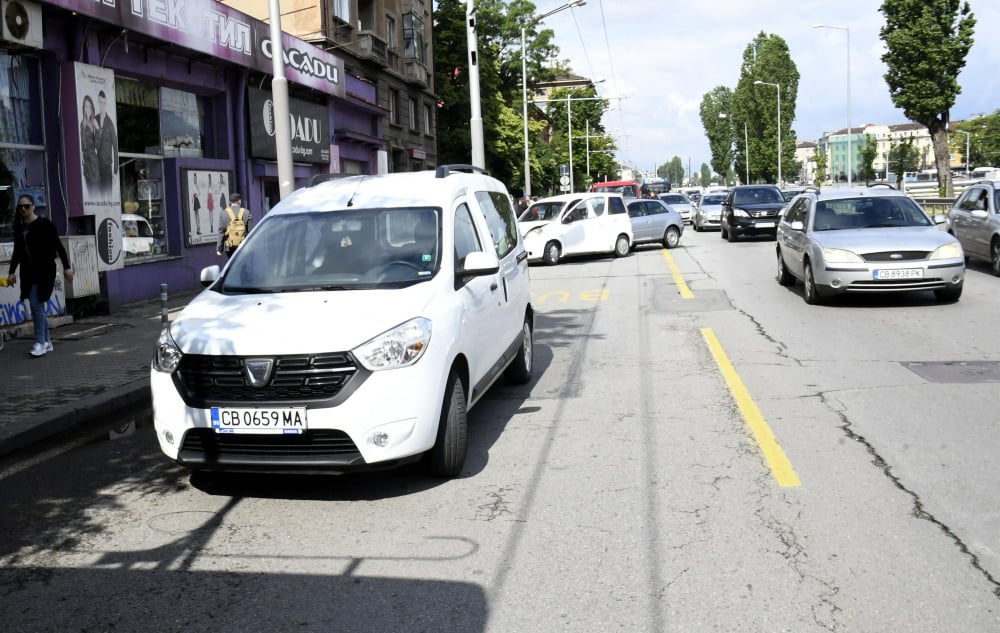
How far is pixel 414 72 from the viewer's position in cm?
3666

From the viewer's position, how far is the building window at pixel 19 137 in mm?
12969

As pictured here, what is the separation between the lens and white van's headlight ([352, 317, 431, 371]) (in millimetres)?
5055

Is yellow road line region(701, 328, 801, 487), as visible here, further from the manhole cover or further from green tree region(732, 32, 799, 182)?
green tree region(732, 32, 799, 182)

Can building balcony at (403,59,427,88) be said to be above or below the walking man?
above

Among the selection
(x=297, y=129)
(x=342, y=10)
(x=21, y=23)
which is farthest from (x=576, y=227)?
(x=21, y=23)

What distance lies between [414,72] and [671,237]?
46.3ft

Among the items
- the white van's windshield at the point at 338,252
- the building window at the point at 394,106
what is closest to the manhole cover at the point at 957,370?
the white van's windshield at the point at 338,252

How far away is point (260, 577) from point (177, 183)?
1484 centimetres

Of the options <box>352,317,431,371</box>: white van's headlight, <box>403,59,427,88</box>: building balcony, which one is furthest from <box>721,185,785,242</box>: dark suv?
<box>352,317,431,371</box>: white van's headlight

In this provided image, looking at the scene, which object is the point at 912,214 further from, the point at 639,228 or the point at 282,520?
the point at 639,228

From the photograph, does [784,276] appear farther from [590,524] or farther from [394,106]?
[394,106]

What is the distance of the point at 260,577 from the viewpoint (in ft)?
13.8

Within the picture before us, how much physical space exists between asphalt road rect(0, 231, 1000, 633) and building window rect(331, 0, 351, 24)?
23.2 metres

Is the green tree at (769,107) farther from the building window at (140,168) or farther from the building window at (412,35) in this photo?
the building window at (140,168)
